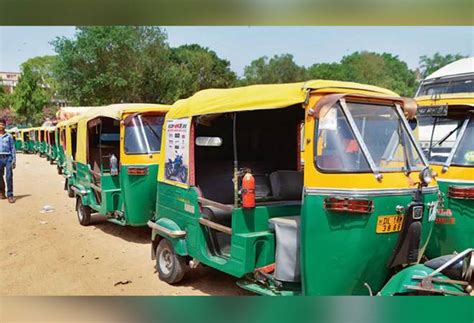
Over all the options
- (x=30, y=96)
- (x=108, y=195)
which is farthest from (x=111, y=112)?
(x=30, y=96)

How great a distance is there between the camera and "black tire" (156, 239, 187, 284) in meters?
5.31

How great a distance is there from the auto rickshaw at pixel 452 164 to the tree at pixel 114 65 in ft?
66.7

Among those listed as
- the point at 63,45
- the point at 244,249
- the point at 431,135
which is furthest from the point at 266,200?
the point at 63,45

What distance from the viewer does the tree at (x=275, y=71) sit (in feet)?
135

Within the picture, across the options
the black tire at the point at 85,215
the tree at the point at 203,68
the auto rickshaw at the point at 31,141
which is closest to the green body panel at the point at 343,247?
the black tire at the point at 85,215

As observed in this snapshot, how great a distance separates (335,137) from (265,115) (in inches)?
90.3

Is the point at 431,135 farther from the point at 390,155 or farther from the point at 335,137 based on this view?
the point at 335,137

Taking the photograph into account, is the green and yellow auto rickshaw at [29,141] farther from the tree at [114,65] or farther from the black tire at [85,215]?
the black tire at [85,215]

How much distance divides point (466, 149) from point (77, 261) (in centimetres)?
548

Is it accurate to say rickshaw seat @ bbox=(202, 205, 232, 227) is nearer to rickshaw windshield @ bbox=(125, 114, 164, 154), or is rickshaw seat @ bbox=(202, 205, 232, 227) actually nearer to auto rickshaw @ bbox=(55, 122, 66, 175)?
rickshaw windshield @ bbox=(125, 114, 164, 154)

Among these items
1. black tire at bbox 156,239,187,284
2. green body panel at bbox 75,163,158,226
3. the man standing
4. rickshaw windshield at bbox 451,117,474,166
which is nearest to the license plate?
rickshaw windshield at bbox 451,117,474,166

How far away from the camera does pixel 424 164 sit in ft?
12.9

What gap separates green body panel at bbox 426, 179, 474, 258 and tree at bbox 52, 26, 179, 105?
21.0 m

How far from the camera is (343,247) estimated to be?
349cm
